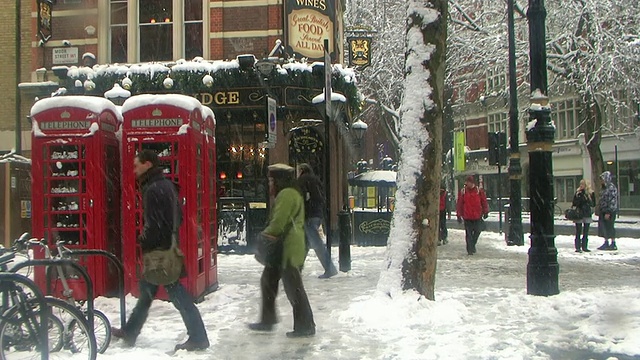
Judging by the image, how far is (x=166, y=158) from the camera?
782 cm

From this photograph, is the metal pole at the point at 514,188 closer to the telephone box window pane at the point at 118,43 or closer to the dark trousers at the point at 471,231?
the dark trousers at the point at 471,231

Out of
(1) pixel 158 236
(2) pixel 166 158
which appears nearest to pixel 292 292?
(1) pixel 158 236

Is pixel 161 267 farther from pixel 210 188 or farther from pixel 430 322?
pixel 210 188

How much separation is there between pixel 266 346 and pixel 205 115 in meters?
3.74

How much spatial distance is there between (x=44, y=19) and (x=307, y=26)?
6.47 m

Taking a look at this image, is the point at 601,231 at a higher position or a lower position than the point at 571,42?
lower

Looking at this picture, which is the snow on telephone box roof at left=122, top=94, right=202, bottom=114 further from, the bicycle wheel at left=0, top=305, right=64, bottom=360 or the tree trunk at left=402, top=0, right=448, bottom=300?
the bicycle wheel at left=0, top=305, right=64, bottom=360

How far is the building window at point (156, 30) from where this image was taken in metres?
15.6

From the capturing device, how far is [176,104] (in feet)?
25.3

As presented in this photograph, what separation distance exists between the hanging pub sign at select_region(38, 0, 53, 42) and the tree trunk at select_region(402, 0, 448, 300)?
36.4ft

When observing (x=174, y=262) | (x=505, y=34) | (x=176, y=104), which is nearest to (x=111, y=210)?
(x=176, y=104)

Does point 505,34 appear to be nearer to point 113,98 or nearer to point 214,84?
point 214,84

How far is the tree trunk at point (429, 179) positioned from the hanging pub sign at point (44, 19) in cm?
1111

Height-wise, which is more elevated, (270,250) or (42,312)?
(270,250)
